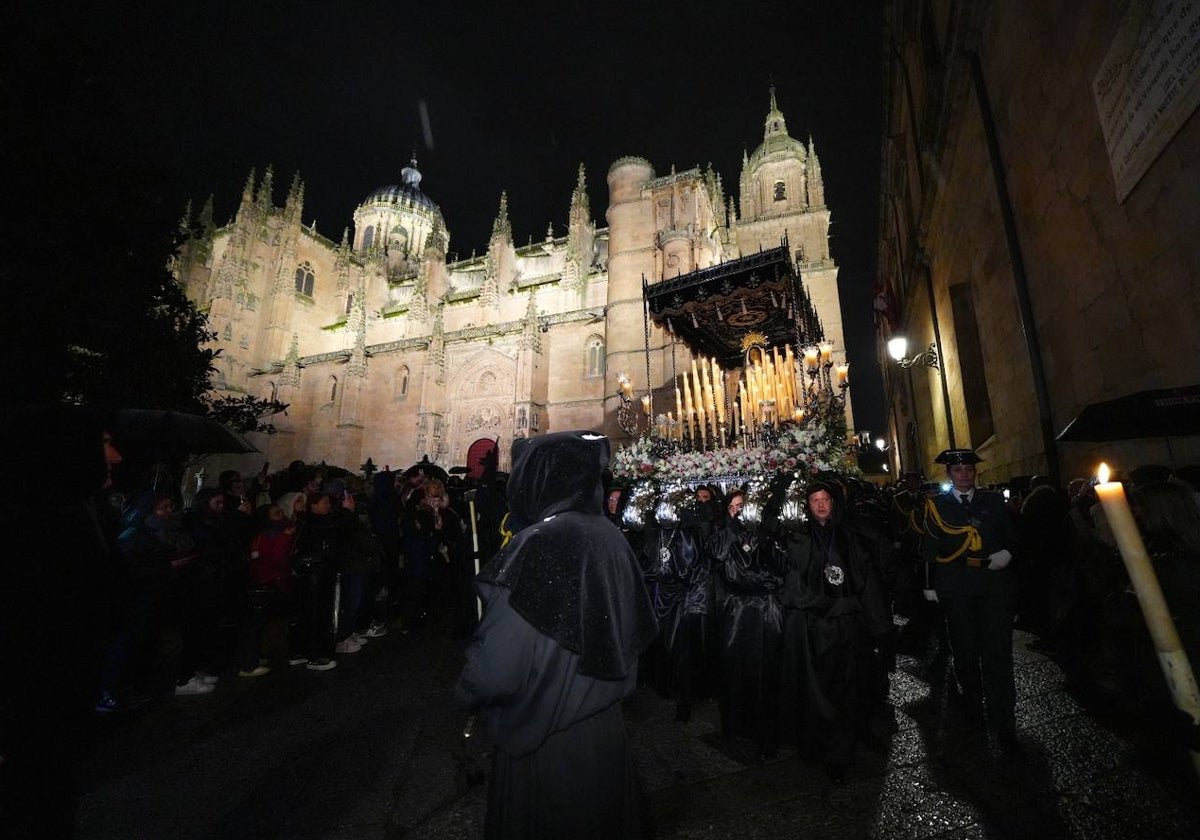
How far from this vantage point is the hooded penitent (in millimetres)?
1555

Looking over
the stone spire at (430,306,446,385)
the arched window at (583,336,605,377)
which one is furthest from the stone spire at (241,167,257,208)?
the arched window at (583,336,605,377)

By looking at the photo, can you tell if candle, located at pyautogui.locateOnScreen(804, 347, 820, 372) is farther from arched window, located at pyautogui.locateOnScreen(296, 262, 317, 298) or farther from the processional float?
arched window, located at pyautogui.locateOnScreen(296, 262, 317, 298)

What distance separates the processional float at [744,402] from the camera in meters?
6.12

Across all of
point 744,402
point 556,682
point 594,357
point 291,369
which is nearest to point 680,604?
point 556,682

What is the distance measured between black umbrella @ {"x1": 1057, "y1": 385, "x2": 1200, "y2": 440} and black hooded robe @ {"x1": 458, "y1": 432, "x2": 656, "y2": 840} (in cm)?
376

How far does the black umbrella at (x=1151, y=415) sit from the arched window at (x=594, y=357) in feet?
78.0

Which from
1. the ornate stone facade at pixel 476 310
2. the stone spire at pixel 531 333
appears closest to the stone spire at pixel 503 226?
the ornate stone facade at pixel 476 310

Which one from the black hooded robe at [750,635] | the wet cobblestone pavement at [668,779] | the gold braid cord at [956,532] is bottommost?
the wet cobblestone pavement at [668,779]

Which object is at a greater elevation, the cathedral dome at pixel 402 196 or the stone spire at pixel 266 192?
the cathedral dome at pixel 402 196

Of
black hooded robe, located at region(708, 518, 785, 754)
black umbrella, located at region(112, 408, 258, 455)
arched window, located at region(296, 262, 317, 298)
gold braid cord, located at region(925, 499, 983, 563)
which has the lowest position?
black hooded robe, located at region(708, 518, 785, 754)

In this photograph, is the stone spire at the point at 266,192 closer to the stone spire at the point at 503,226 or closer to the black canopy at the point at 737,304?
the stone spire at the point at 503,226

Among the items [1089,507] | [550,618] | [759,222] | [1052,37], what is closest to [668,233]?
[759,222]

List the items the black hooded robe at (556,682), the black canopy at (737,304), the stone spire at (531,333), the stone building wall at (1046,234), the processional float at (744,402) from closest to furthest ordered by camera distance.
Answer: the black hooded robe at (556,682)
the stone building wall at (1046,234)
the processional float at (744,402)
the black canopy at (737,304)
the stone spire at (531,333)

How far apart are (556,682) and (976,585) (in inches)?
145
